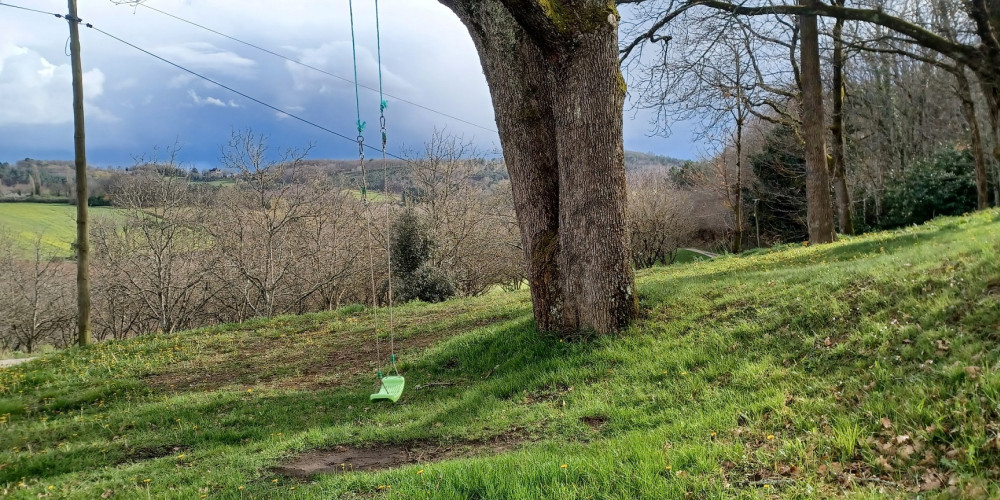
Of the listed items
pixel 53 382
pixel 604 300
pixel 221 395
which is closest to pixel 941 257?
pixel 604 300

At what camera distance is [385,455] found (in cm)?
494

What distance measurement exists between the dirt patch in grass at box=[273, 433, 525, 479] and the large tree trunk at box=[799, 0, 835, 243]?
452 inches

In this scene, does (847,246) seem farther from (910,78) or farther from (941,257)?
(910,78)

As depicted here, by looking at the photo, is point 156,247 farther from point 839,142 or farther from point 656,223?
point 656,223

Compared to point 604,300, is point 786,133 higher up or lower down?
higher up

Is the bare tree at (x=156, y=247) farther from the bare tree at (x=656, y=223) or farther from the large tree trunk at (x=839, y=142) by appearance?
the large tree trunk at (x=839, y=142)

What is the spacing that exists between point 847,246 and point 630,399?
24.0ft

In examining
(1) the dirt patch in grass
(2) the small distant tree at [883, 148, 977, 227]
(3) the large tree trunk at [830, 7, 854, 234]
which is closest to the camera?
(1) the dirt patch in grass

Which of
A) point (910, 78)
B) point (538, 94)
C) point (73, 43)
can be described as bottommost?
point (538, 94)

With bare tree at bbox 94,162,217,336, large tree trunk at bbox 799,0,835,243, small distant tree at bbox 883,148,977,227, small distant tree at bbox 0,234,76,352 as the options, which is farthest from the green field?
small distant tree at bbox 883,148,977,227

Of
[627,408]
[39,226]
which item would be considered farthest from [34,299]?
[627,408]

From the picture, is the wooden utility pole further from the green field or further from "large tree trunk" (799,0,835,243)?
the green field

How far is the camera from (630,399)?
521cm

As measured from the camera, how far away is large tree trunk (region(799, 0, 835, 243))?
13117mm
